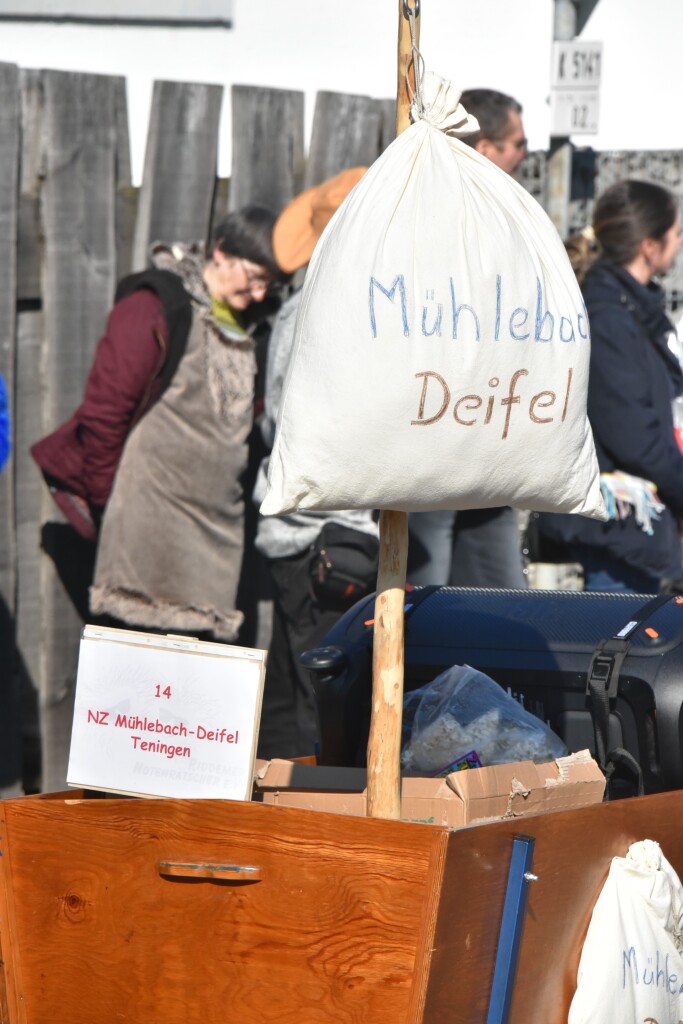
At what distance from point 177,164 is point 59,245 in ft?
1.47

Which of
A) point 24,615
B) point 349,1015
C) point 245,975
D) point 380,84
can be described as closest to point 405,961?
point 349,1015

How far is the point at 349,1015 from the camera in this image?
6.20 feet

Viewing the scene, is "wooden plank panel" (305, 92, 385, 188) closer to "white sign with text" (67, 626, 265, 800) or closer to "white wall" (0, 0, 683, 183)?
"white wall" (0, 0, 683, 183)

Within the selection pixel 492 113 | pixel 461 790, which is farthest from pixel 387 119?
pixel 461 790

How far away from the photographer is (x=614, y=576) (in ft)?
13.0

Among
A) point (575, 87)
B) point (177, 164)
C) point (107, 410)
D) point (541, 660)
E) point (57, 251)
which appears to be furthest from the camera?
point (575, 87)

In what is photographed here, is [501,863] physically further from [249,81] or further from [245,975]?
[249,81]

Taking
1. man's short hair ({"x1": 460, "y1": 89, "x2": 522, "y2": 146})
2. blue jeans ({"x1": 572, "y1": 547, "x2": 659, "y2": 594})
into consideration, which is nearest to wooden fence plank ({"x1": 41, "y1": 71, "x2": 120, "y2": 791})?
man's short hair ({"x1": 460, "y1": 89, "x2": 522, "y2": 146})

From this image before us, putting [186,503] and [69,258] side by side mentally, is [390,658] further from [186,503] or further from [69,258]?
[69,258]

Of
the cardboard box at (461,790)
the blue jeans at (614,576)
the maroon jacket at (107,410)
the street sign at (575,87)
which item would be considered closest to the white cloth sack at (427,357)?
the cardboard box at (461,790)

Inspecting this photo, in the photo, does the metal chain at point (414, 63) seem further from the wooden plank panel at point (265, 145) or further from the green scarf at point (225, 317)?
the wooden plank panel at point (265, 145)

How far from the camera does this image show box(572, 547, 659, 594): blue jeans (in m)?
3.95

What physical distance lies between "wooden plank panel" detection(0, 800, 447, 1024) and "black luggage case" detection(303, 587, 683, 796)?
2.45 feet

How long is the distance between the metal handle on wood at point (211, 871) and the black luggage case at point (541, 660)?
0.78 m
